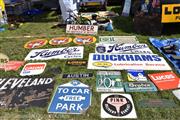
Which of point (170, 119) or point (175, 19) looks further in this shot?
point (175, 19)

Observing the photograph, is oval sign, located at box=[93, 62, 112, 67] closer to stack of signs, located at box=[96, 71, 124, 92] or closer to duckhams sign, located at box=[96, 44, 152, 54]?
stack of signs, located at box=[96, 71, 124, 92]

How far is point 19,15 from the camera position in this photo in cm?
1582

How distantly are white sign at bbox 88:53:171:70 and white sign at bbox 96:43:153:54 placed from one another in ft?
1.48

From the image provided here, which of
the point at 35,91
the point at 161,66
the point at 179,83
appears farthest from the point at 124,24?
the point at 35,91

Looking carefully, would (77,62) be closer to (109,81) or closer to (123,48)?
(109,81)

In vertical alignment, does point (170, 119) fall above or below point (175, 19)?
below

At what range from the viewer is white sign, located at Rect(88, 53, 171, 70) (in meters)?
7.75

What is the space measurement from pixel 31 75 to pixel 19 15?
929 cm

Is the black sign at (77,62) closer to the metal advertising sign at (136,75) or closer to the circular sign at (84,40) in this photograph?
the metal advertising sign at (136,75)

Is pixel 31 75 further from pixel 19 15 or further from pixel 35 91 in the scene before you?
pixel 19 15

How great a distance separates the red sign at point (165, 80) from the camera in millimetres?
6633

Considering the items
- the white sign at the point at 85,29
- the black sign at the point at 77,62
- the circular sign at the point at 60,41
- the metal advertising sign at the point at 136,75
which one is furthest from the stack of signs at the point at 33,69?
the white sign at the point at 85,29

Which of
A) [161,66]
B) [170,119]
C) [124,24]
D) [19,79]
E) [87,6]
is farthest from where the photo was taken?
[87,6]

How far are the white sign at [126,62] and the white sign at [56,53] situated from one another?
1.82ft
